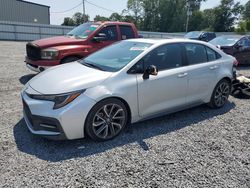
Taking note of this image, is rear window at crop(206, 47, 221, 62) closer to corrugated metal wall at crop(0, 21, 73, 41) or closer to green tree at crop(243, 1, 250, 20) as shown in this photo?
corrugated metal wall at crop(0, 21, 73, 41)

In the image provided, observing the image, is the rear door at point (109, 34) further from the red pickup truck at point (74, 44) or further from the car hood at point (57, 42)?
the car hood at point (57, 42)

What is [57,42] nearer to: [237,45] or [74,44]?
[74,44]

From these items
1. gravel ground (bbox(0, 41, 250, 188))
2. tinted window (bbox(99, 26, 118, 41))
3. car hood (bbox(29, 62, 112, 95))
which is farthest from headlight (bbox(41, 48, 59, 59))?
car hood (bbox(29, 62, 112, 95))

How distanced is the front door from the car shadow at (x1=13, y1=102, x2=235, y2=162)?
0.31m

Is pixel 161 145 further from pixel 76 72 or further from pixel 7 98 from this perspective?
pixel 7 98

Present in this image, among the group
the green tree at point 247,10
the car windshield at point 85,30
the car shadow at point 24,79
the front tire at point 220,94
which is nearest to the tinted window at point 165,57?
the front tire at point 220,94

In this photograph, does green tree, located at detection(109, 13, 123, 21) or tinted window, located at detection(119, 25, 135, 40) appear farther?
green tree, located at detection(109, 13, 123, 21)

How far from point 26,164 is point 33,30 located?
22889 millimetres

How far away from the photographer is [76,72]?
3.74m

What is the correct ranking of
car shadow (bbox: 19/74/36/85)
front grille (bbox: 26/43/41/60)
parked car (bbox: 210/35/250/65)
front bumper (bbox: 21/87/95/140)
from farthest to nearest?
1. parked car (bbox: 210/35/250/65)
2. car shadow (bbox: 19/74/36/85)
3. front grille (bbox: 26/43/41/60)
4. front bumper (bbox: 21/87/95/140)

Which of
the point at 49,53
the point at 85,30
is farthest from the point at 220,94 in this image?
the point at 85,30

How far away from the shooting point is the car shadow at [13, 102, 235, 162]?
317cm

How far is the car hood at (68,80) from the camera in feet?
10.7

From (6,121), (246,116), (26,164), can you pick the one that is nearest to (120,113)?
(26,164)
